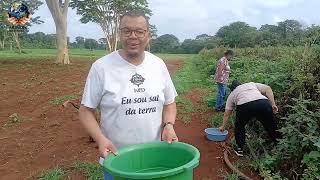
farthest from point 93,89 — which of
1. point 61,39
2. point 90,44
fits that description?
point 90,44

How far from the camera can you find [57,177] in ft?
15.1

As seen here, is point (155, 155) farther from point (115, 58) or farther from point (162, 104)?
point (115, 58)

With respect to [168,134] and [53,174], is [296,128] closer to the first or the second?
[168,134]

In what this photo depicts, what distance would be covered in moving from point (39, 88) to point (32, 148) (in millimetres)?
5935

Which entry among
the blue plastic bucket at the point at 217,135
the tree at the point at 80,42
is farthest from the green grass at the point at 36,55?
the tree at the point at 80,42

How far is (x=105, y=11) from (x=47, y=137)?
2462 cm

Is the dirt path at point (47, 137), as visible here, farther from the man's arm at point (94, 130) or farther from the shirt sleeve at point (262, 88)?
the man's arm at point (94, 130)

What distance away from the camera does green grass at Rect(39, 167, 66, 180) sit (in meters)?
4.60

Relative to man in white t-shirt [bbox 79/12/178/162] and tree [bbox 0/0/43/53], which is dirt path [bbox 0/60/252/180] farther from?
tree [bbox 0/0/43/53]

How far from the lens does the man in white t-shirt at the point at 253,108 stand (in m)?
4.92

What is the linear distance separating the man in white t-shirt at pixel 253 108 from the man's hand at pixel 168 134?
271cm

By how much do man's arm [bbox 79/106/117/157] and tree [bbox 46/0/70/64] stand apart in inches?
647

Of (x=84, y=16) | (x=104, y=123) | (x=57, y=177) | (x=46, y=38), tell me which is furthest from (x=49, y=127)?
(x=46, y=38)

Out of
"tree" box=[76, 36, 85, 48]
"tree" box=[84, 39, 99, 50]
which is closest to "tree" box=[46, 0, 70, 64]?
"tree" box=[84, 39, 99, 50]
